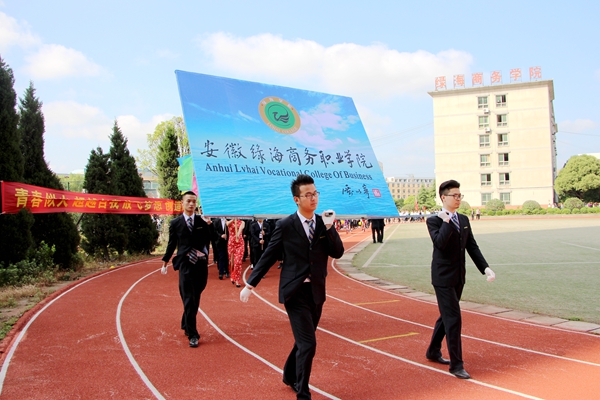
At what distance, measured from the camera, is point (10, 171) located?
37.2ft

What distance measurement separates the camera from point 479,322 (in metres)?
6.81

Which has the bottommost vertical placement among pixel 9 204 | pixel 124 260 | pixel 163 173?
pixel 124 260

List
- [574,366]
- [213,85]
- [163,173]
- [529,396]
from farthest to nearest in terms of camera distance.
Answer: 1. [163,173]
2. [213,85]
3. [574,366]
4. [529,396]

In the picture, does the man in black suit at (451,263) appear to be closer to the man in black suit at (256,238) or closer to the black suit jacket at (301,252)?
the black suit jacket at (301,252)

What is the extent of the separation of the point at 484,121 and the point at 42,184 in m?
58.1

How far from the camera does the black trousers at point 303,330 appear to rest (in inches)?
149

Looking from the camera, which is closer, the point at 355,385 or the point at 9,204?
the point at 355,385

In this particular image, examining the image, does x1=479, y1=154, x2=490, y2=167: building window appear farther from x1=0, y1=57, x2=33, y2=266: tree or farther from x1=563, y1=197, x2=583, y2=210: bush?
x1=0, y1=57, x2=33, y2=266: tree

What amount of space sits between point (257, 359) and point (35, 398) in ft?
7.07

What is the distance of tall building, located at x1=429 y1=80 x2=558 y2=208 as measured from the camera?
5894 cm

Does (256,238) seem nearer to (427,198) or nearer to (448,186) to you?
(448,186)

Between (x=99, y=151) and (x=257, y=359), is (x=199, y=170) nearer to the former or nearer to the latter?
(x=257, y=359)

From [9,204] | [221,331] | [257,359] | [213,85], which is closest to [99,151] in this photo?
[9,204]

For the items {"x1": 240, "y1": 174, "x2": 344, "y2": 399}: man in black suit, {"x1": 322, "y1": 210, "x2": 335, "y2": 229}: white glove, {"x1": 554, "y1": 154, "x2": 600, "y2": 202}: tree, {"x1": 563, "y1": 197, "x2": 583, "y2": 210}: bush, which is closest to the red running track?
{"x1": 240, "y1": 174, "x2": 344, "y2": 399}: man in black suit
